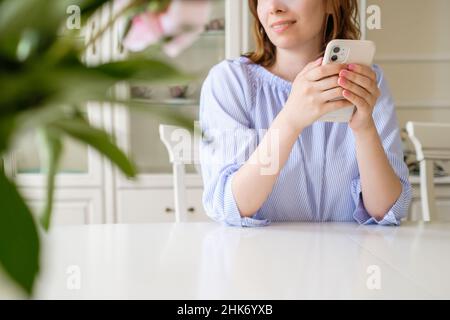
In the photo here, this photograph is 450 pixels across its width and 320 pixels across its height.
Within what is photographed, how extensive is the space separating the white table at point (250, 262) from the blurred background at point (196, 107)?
4.41 feet

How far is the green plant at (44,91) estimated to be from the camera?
0.45 feet

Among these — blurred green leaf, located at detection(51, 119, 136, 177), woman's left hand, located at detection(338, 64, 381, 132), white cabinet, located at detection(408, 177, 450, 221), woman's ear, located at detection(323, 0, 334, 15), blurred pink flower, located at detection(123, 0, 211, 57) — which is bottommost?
white cabinet, located at detection(408, 177, 450, 221)

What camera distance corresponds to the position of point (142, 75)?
0.18 meters

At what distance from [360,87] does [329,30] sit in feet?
1.11

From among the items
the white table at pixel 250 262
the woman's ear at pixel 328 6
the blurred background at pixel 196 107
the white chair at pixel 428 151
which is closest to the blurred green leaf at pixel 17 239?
the white table at pixel 250 262

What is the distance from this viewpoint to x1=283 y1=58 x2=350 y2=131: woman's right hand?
91cm

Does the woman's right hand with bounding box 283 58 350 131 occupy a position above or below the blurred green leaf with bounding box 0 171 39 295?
above

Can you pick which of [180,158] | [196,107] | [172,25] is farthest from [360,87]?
[196,107]

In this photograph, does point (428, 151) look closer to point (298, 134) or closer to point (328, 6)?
point (328, 6)

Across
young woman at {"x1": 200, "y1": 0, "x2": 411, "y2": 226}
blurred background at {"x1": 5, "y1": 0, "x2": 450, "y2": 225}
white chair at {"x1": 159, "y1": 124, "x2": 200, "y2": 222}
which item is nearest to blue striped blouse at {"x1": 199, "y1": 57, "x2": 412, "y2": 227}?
young woman at {"x1": 200, "y1": 0, "x2": 411, "y2": 226}

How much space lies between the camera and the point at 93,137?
169 millimetres

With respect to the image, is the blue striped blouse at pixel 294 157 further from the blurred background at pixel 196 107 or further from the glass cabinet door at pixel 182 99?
the glass cabinet door at pixel 182 99

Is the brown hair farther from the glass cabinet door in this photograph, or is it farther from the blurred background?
the glass cabinet door
